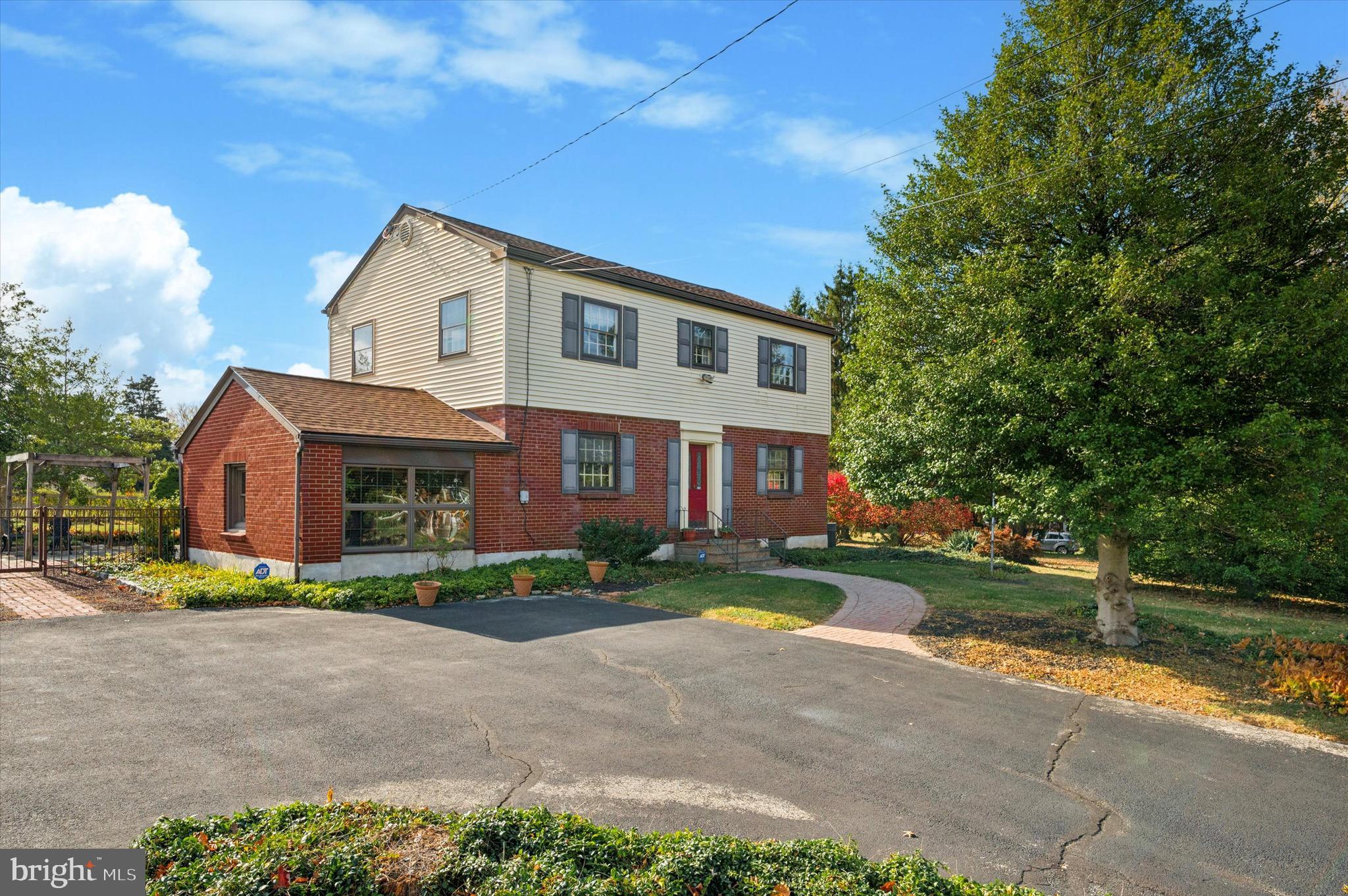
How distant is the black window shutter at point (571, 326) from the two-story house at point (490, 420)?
0.04 metres

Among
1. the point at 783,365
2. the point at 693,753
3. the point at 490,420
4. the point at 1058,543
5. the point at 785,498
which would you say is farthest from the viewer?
the point at 1058,543

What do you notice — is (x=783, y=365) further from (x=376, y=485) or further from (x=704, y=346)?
(x=376, y=485)

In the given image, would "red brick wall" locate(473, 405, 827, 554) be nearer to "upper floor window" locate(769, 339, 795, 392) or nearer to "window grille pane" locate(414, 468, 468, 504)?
"window grille pane" locate(414, 468, 468, 504)

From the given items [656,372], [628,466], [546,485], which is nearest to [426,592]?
[546,485]

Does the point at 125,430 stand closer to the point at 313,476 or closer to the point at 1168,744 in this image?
the point at 313,476

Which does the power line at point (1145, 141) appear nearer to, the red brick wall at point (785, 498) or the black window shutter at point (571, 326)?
the black window shutter at point (571, 326)

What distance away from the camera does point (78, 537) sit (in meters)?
21.0

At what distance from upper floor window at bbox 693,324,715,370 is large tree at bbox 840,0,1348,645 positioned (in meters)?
9.38

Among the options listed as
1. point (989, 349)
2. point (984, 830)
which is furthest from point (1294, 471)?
point (984, 830)

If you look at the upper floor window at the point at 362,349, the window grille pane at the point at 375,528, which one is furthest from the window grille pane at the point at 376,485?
the upper floor window at the point at 362,349

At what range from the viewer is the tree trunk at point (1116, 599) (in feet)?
32.4

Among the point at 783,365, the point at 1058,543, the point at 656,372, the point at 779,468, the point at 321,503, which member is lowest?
the point at 1058,543

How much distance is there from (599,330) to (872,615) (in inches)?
353

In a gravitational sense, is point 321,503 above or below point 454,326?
below
